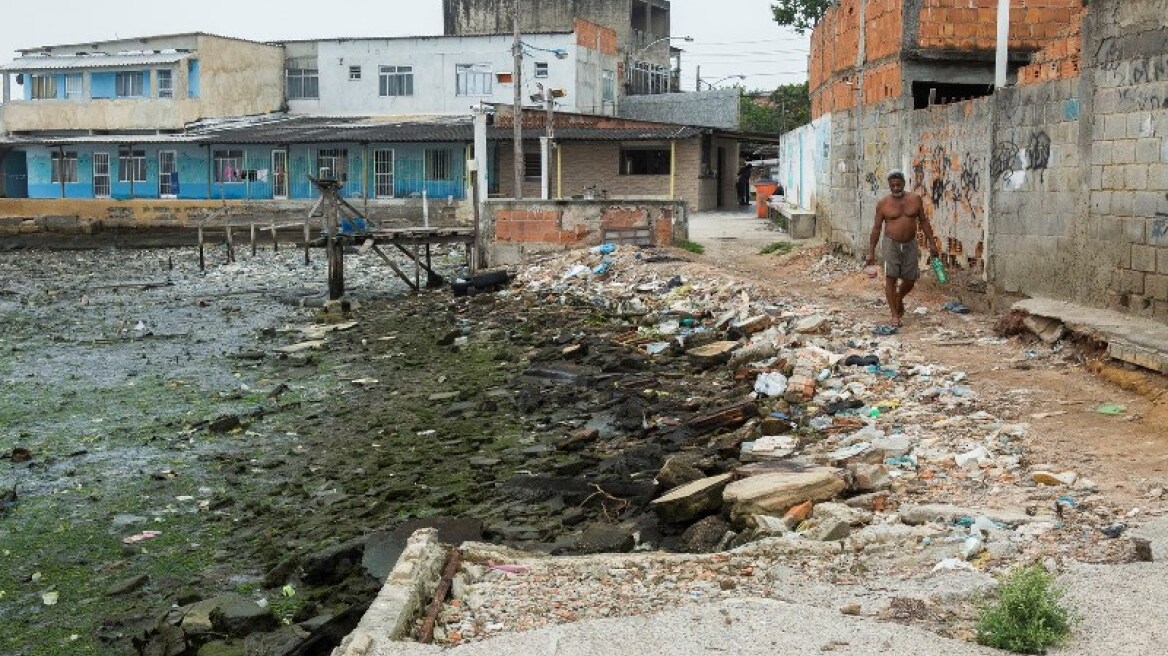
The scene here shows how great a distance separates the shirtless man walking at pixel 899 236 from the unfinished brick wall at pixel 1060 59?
1.63 metres

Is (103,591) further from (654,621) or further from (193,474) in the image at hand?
(654,621)

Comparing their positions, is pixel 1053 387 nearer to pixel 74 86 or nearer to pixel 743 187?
pixel 743 187

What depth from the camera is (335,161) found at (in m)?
43.5

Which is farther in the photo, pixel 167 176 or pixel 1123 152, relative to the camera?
pixel 167 176

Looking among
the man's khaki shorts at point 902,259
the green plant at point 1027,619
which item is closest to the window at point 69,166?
the man's khaki shorts at point 902,259

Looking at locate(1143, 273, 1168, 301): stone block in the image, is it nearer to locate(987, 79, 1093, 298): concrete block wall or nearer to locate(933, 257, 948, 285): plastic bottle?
locate(987, 79, 1093, 298): concrete block wall

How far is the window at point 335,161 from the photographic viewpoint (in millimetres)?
43281

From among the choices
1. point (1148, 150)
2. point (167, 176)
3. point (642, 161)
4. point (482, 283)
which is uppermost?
point (642, 161)

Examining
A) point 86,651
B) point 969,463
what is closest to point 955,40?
point 969,463

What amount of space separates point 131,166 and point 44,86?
5.71 meters

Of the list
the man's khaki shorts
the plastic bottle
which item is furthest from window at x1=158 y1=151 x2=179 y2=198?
the man's khaki shorts

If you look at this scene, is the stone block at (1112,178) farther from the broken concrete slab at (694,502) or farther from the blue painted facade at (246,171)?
the blue painted facade at (246,171)

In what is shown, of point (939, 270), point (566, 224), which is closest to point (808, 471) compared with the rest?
point (939, 270)

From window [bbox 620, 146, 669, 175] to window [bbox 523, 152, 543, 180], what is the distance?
2.77 m
